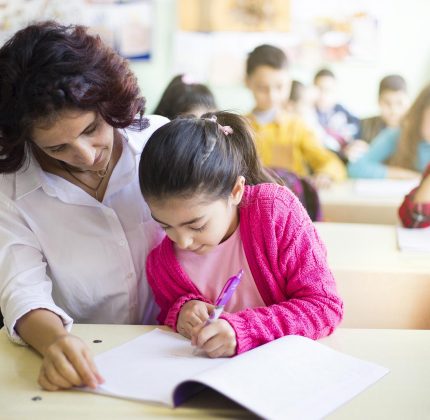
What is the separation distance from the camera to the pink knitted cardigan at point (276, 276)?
3.89 ft

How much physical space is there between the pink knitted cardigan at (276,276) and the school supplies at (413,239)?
0.51 metres

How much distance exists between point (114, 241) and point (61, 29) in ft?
1.42

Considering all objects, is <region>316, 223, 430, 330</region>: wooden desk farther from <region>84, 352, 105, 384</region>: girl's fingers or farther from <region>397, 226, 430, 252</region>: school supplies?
<region>84, 352, 105, 384</region>: girl's fingers

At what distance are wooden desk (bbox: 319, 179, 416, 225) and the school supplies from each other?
1.55 ft

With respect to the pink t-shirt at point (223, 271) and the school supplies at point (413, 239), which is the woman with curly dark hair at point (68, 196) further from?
the school supplies at point (413, 239)

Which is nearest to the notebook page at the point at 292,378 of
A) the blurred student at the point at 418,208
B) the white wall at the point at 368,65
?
the blurred student at the point at 418,208

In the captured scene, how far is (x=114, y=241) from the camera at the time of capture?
4.60 ft

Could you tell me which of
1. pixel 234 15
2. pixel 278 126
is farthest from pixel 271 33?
pixel 278 126

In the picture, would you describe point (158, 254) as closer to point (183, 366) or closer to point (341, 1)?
point (183, 366)

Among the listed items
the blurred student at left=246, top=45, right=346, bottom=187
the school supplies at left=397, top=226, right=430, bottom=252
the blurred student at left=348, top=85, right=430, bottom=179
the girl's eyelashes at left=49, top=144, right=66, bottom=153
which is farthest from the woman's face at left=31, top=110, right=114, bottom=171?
the blurred student at left=348, top=85, right=430, bottom=179

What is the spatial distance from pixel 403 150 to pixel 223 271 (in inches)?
87.4

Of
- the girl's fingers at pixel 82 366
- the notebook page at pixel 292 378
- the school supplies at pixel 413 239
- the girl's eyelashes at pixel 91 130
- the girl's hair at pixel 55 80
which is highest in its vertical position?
the girl's hair at pixel 55 80

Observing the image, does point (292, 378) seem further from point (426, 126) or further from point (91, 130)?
point (426, 126)

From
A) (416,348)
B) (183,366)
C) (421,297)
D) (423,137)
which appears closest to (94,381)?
(183,366)
